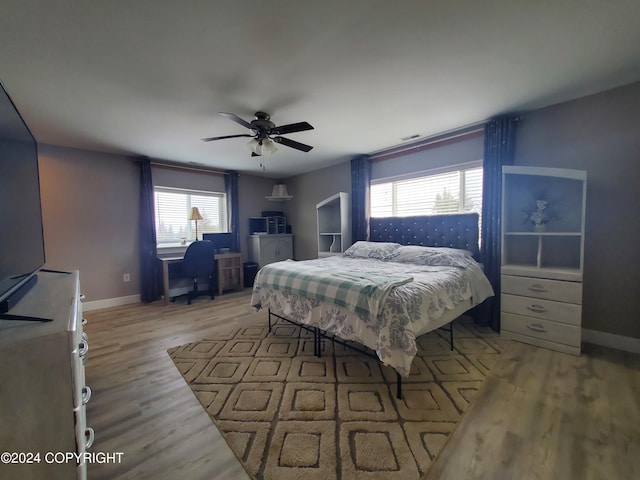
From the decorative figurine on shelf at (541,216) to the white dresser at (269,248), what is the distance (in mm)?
4347

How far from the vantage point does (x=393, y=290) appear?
5.87 feet

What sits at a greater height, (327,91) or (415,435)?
(327,91)

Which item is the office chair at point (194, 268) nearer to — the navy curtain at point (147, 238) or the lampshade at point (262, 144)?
the navy curtain at point (147, 238)

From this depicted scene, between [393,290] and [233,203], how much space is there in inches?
171

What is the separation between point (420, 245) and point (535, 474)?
2711 millimetres

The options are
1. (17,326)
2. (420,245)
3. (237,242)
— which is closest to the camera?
(17,326)

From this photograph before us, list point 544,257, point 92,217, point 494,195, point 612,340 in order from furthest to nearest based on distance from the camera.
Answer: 1. point 92,217
2. point 494,195
3. point 544,257
4. point 612,340

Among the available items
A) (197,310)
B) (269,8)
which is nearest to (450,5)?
(269,8)

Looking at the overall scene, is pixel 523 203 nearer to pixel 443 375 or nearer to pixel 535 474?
pixel 443 375

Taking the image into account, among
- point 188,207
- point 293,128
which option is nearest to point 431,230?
point 293,128

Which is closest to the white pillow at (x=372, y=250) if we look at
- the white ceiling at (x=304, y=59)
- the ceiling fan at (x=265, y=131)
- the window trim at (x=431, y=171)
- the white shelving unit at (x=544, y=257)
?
the window trim at (x=431, y=171)

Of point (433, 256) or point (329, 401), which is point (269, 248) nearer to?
point (433, 256)

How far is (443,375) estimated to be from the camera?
2049mm

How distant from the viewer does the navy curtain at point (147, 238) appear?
422 cm
